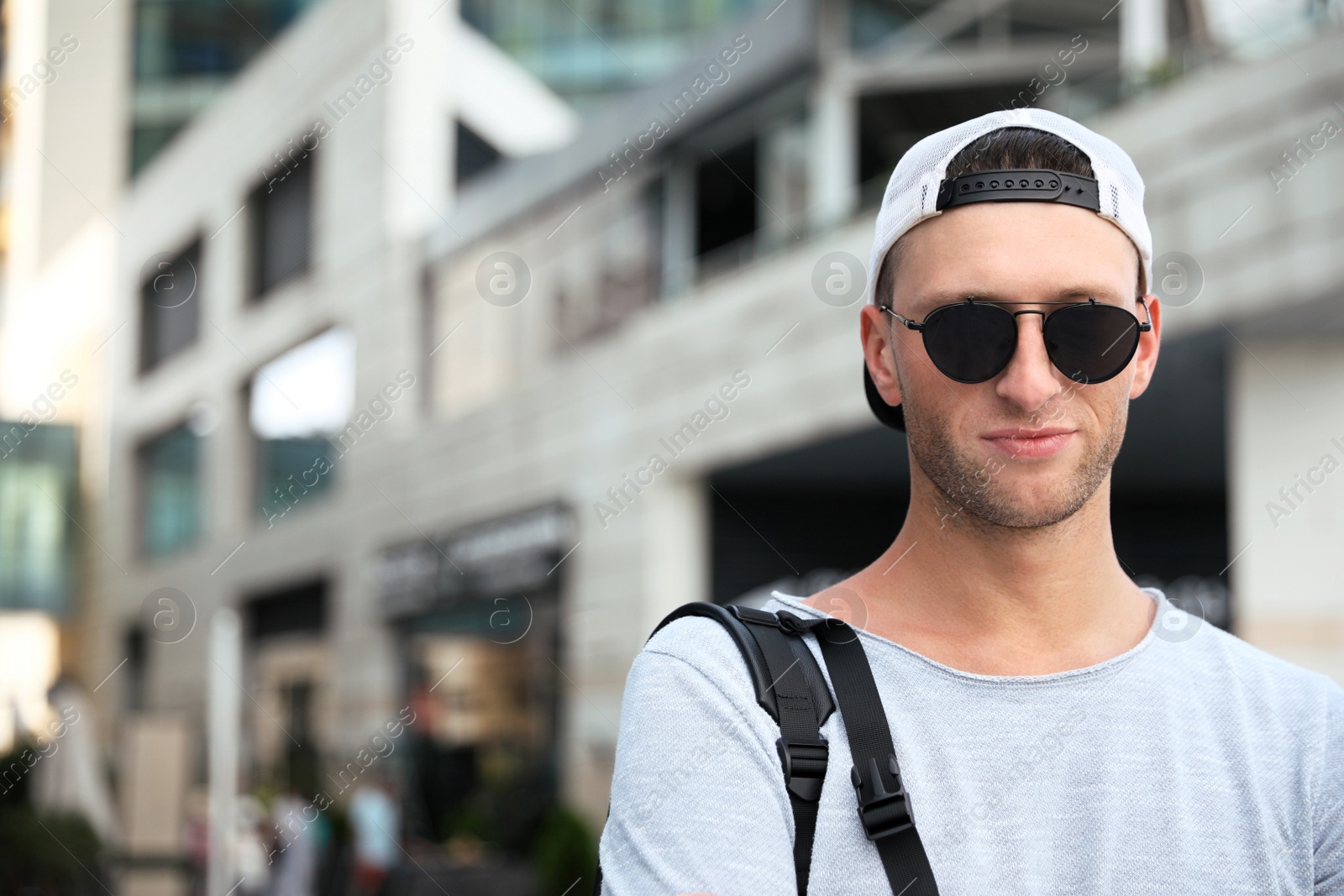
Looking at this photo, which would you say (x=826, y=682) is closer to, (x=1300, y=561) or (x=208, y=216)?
(x=1300, y=561)

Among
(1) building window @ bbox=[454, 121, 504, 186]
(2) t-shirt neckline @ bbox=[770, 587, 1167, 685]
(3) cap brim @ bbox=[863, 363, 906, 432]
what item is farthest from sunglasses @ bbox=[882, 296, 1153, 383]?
(1) building window @ bbox=[454, 121, 504, 186]

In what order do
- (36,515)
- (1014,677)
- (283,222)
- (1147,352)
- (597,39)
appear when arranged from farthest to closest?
1. (36,515)
2. (597,39)
3. (283,222)
4. (1147,352)
5. (1014,677)

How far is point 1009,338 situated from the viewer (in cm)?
176

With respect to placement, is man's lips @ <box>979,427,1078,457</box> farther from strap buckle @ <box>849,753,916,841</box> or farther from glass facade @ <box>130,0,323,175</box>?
glass facade @ <box>130,0,323,175</box>

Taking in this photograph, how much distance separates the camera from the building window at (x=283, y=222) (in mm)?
27422

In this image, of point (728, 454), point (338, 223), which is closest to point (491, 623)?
point (728, 454)

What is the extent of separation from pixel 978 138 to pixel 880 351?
31 cm

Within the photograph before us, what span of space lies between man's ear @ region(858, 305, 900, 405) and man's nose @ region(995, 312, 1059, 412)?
7.0 inches

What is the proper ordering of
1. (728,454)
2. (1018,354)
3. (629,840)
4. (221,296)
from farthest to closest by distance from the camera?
(221,296)
(728,454)
(1018,354)
(629,840)

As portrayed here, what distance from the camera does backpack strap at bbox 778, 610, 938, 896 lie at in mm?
1548

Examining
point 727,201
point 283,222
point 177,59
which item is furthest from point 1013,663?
point 177,59

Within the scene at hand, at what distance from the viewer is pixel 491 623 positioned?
68.8 feet

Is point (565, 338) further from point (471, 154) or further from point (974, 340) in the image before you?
point (974, 340)

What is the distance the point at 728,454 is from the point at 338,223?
12.3m
